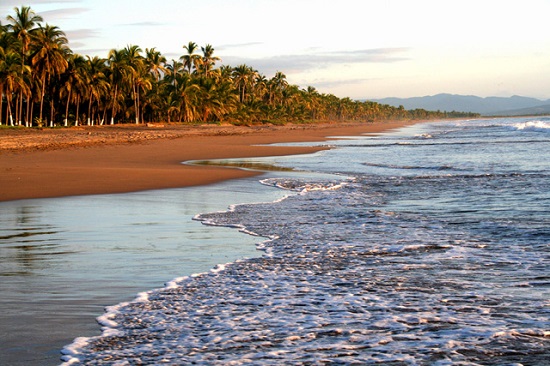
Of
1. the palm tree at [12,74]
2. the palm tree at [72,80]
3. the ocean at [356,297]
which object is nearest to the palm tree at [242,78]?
the palm tree at [72,80]

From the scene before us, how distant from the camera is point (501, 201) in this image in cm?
1301

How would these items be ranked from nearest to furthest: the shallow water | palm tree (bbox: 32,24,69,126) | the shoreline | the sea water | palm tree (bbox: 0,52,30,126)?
the sea water → the shallow water → the shoreline → palm tree (bbox: 0,52,30,126) → palm tree (bbox: 32,24,69,126)

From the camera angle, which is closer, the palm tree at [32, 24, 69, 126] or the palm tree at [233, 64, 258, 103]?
the palm tree at [32, 24, 69, 126]

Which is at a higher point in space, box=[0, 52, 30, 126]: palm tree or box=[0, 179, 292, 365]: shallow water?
box=[0, 52, 30, 126]: palm tree

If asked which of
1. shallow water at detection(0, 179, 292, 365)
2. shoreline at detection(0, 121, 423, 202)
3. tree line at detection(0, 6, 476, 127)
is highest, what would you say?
tree line at detection(0, 6, 476, 127)

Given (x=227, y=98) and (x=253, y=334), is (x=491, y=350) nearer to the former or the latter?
(x=253, y=334)

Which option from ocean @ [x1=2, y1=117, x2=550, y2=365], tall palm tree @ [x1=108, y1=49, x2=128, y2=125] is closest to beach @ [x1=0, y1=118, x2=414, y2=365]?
ocean @ [x1=2, y1=117, x2=550, y2=365]

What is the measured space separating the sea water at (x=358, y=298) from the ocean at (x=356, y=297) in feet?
0.05

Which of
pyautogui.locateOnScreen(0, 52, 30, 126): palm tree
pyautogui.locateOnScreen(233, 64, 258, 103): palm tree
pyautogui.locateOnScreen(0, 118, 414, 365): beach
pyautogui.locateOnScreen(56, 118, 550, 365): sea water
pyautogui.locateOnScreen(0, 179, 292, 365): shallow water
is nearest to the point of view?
pyautogui.locateOnScreen(56, 118, 550, 365): sea water

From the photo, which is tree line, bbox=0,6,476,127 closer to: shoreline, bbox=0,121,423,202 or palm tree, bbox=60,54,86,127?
palm tree, bbox=60,54,86,127

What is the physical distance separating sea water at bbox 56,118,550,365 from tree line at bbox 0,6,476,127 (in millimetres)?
50406

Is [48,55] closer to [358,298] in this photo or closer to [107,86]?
[107,86]

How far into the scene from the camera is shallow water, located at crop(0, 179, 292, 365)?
4.88 metres

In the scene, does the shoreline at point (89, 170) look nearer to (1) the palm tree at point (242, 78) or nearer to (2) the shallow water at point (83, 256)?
(2) the shallow water at point (83, 256)
